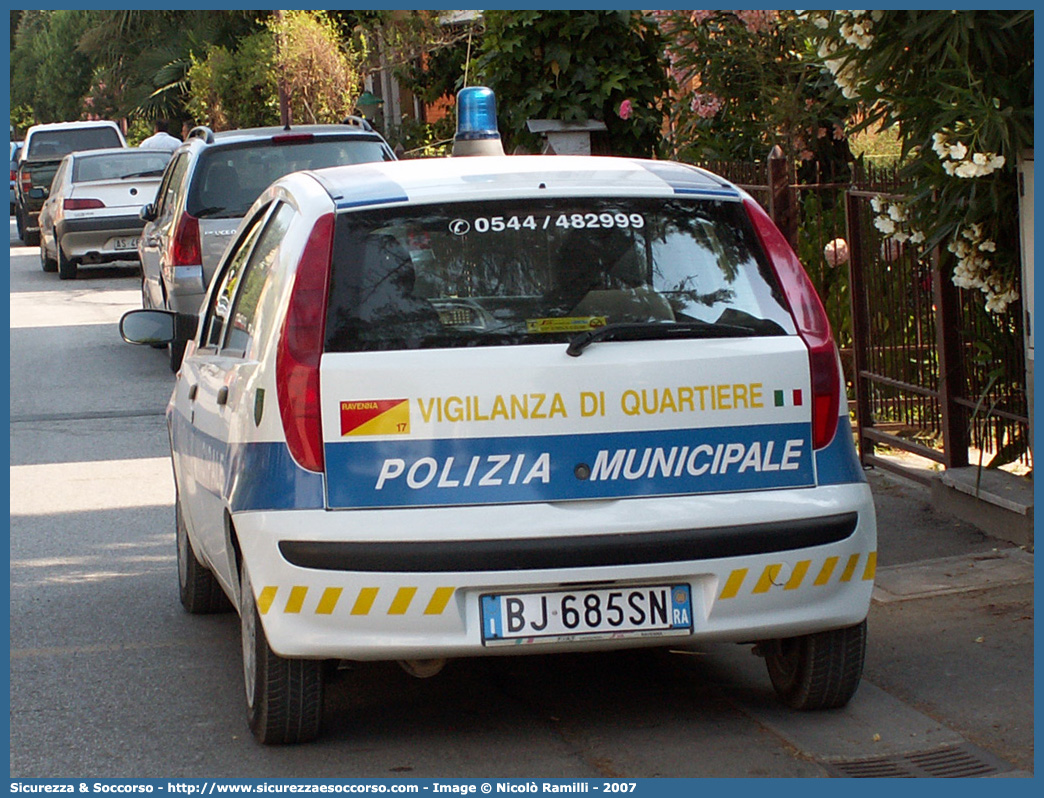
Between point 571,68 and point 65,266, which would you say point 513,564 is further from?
point 65,266

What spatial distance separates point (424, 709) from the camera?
5102 millimetres

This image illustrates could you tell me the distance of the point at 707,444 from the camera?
4.45m

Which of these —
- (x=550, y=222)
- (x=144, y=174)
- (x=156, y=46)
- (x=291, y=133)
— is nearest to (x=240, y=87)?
(x=144, y=174)

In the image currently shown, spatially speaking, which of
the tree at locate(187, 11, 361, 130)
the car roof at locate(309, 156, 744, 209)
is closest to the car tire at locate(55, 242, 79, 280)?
the tree at locate(187, 11, 361, 130)

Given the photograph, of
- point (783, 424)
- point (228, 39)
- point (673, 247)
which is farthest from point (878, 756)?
point (228, 39)

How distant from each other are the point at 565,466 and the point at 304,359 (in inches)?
29.4

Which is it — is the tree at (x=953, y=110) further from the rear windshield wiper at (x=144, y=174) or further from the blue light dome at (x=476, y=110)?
the rear windshield wiper at (x=144, y=174)

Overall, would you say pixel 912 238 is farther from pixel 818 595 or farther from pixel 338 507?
pixel 338 507

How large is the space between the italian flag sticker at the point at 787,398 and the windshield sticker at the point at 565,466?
62mm

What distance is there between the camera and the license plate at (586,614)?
4359mm

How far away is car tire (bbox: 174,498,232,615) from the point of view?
249 inches

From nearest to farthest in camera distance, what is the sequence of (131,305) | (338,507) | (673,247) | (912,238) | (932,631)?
(338,507) < (673,247) < (932,631) < (912,238) < (131,305)

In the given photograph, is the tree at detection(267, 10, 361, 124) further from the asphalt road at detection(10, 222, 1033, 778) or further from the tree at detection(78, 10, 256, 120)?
the asphalt road at detection(10, 222, 1033, 778)

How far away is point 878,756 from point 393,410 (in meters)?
1.65
